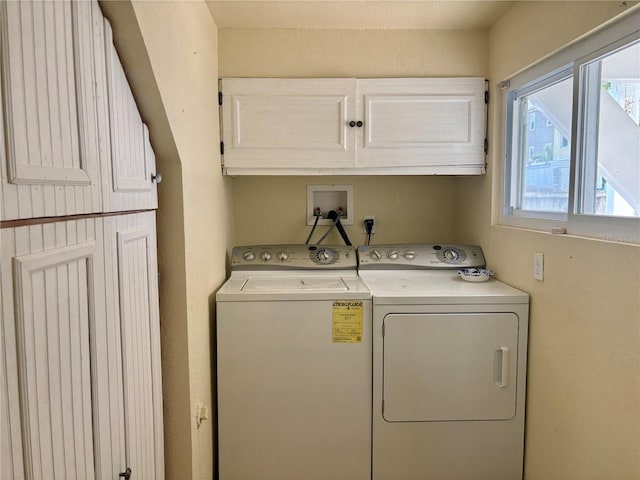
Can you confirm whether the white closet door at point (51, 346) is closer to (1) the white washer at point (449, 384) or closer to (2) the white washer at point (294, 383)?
(2) the white washer at point (294, 383)

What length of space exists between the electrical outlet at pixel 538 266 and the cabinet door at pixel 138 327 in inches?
59.1

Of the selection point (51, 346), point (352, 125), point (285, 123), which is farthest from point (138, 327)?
point (352, 125)

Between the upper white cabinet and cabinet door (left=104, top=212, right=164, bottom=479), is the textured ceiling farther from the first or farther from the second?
cabinet door (left=104, top=212, right=164, bottom=479)

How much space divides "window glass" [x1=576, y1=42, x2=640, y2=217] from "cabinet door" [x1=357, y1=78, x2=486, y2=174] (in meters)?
0.68

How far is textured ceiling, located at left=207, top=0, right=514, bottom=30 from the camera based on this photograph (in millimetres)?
1915

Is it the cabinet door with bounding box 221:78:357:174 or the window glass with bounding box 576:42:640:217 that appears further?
the cabinet door with bounding box 221:78:357:174

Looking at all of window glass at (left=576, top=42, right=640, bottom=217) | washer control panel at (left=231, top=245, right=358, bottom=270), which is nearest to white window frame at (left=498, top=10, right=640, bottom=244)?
window glass at (left=576, top=42, right=640, bottom=217)

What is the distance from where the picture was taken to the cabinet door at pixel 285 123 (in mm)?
2156

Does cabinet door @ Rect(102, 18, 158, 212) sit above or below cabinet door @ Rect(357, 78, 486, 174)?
below

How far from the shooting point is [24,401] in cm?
71

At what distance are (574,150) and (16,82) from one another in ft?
5.64

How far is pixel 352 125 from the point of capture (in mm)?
2189

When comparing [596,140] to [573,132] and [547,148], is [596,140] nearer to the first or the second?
[573,132]

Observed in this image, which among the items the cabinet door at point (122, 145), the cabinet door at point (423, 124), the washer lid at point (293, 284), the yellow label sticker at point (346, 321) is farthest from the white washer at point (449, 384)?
the cabinet door at point (122, 145)
